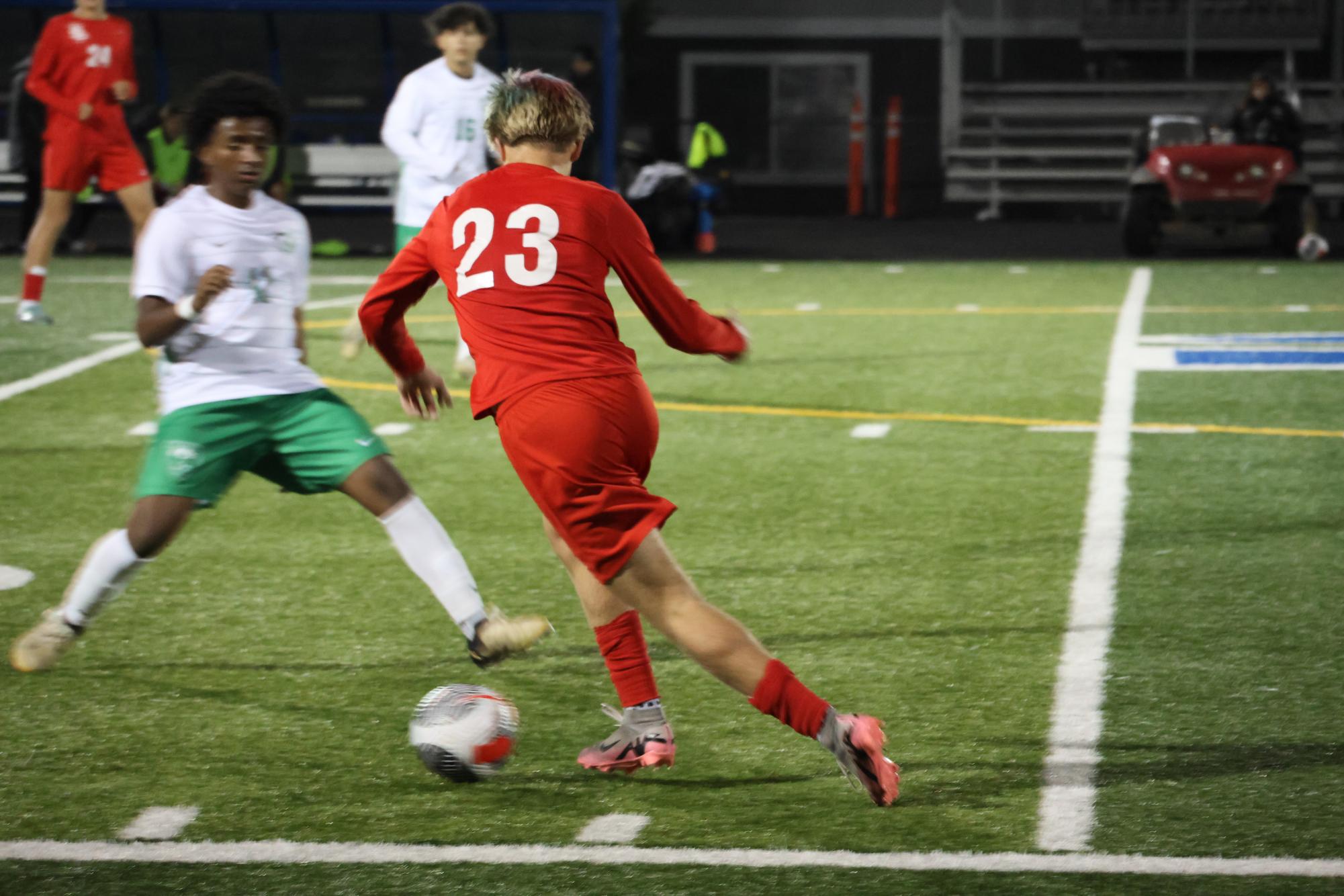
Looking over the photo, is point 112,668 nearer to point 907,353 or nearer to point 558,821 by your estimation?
point 558,821

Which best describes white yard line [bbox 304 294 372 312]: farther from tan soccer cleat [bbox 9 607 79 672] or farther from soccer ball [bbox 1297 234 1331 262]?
tan soccer cleat [bbox 9 607 79 672]

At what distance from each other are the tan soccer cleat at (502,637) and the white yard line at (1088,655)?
51.7 inches

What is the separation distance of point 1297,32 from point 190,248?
27.8 m

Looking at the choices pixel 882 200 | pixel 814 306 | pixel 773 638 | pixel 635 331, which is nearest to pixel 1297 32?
pixel 882 200

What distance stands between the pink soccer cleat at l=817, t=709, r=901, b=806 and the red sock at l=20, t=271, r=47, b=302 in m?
9.99

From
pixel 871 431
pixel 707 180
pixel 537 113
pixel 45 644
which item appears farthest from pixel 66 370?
pixel 707 180

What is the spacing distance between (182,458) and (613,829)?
5.50 feet

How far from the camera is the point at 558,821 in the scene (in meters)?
4.23

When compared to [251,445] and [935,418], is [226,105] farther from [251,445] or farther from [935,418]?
[935,418]

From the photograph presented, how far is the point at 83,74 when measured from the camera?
41.3 ft

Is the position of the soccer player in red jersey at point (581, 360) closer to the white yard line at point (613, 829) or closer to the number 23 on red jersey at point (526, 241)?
the number 23 on red jersey at point (526, 241)

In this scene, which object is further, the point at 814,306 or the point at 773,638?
the point at 814,306

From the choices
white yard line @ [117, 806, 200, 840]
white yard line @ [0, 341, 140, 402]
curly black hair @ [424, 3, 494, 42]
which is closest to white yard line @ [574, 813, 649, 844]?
white yard line @ [117, 806, 200, 840]

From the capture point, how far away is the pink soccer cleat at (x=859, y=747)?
4.04 meters
